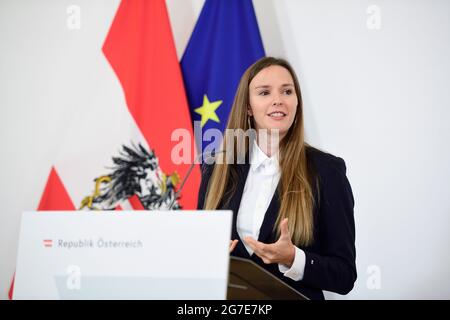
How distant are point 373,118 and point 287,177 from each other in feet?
3.97

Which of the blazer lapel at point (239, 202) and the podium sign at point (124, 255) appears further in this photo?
the blazer lapel at point (239, 202)

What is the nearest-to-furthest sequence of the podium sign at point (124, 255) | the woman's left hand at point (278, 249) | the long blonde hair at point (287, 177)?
the podium sign at point (124, 255), the woman's left hand at point (278, 249), the long blonde hair at point (287, 177)

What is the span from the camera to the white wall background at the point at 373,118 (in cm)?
265

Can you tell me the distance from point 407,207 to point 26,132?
2.36 metres

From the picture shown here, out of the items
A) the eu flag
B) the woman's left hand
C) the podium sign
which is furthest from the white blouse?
the eu flag

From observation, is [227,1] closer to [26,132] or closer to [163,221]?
[26,132]

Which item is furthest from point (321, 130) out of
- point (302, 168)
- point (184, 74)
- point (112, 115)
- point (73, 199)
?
point (73, 199)

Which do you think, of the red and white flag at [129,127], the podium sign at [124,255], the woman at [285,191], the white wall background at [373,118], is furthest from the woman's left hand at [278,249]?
the white wall background at [373,118]

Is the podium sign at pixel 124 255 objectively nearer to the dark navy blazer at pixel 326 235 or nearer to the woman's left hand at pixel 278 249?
the woman's left hand at pixel 278 249

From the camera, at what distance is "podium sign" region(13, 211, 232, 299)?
3.03ft

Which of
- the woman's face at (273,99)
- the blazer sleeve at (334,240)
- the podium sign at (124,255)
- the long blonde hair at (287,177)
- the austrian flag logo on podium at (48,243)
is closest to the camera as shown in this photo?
the podium sign at (124,255)

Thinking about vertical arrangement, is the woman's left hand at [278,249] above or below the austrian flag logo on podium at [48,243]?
below

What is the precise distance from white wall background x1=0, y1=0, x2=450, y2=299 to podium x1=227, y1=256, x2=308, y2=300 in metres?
1.75

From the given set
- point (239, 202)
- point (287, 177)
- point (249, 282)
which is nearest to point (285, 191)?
point (287, 177)
